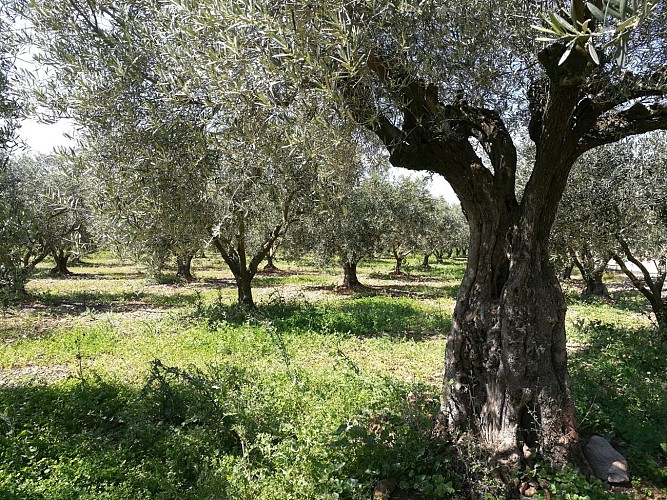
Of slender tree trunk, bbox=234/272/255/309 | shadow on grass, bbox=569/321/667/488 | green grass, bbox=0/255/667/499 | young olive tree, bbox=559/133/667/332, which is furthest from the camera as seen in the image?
slender tree trunk, bbox=234/272/255/309

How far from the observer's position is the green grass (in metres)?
4.04

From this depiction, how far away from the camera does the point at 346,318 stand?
41.0ft

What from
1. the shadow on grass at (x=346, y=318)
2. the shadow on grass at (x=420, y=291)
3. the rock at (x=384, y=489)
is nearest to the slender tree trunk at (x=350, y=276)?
the shadow on grass at (x=420, y=291)

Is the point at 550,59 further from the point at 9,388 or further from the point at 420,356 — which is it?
the point at 9,388

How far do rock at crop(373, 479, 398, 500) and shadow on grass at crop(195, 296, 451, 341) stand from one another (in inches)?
255

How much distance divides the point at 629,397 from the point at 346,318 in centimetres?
770

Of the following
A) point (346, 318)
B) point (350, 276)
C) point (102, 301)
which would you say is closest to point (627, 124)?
point (346, 318)

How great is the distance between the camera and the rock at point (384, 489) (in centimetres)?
394

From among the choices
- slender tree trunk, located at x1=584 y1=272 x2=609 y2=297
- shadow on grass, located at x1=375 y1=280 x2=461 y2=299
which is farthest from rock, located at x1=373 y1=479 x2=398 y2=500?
slender tree trunk, located at x1=584 y1=272 x2=609 y2=297

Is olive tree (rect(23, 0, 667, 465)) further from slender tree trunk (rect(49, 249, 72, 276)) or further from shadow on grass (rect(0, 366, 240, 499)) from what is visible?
slender tree trunk (rect(49, 249, 72, 276))

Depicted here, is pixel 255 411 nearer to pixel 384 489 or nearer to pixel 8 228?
pixel 384 489

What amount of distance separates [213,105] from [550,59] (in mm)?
2862

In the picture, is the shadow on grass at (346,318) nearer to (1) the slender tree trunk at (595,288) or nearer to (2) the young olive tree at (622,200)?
(2) the young olive tree at (622,200)

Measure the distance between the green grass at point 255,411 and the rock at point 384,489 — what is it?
0.07 metres
